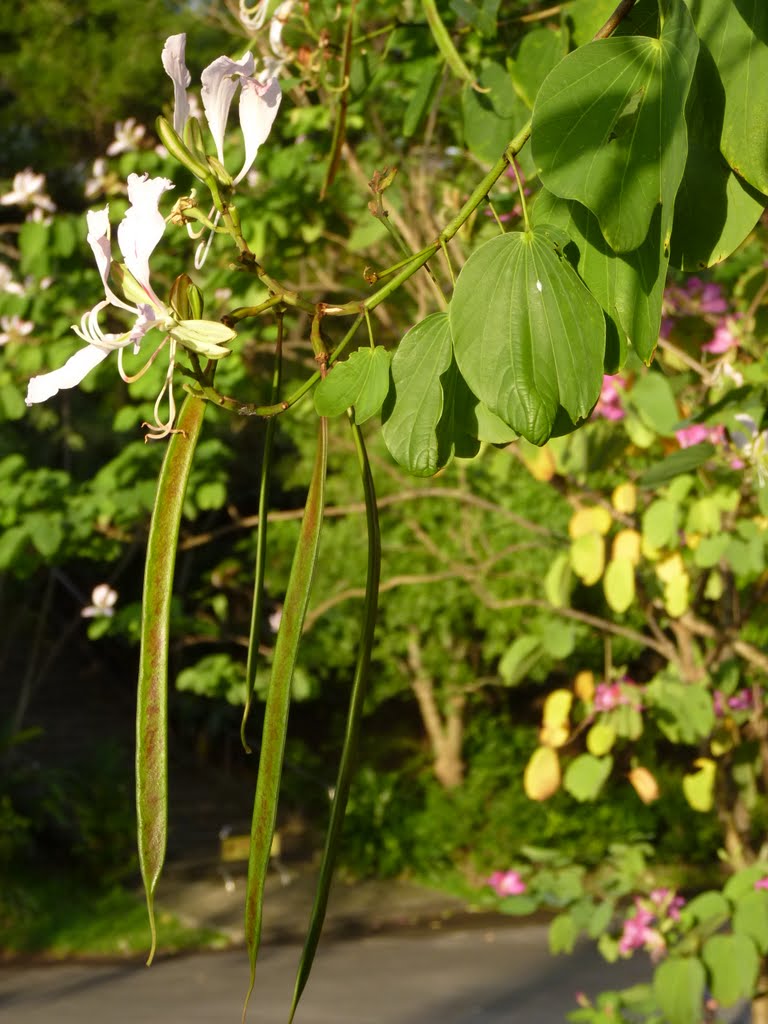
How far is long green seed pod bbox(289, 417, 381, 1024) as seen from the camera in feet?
1.08

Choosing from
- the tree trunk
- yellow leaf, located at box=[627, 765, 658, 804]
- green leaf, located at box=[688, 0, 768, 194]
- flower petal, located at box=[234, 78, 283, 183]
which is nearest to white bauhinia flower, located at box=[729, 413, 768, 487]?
yellow leaf, located at box=[627, 765, 658, 804]

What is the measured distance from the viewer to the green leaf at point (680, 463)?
41.1 inches

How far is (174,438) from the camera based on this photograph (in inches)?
14.5

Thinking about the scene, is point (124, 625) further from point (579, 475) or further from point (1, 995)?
point (1, 995)

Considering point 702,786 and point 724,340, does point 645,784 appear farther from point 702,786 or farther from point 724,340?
point 724,340

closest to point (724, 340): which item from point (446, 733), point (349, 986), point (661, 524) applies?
point (661, 524)

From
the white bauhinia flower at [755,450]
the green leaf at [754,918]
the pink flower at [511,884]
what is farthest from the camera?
the pink flower at [511,884]

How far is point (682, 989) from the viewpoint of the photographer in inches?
59.9

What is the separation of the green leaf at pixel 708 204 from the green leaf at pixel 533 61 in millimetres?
317

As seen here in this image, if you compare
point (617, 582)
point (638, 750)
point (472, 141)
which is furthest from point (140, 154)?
point (638, 750)

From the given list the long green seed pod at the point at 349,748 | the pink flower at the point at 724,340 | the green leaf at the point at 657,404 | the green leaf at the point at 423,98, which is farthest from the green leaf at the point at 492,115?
the pink flower at the point at 724,340

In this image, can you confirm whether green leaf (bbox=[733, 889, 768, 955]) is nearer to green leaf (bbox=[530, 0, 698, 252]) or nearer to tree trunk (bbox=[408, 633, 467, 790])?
green leaf (bbox=[530, 0, 698, 252])

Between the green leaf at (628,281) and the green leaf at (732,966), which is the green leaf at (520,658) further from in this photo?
the green leaf at (628,281)

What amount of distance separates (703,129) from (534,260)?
11cm
